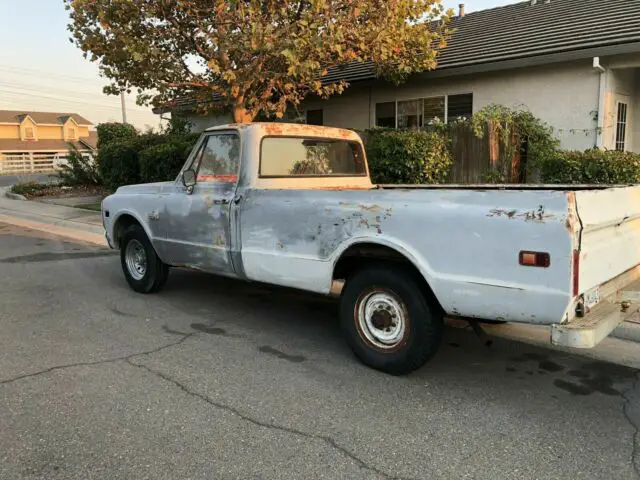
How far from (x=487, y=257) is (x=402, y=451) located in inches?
50.8

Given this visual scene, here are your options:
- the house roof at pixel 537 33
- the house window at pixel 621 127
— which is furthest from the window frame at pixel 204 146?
the house window at pixel 621 127

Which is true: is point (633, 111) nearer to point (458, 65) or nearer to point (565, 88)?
point (565, 88)

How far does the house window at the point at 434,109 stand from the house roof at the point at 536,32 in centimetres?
89

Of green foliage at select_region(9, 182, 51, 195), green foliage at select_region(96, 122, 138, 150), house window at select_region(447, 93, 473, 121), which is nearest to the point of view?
house window at select_region(447, 93, 473, 121)

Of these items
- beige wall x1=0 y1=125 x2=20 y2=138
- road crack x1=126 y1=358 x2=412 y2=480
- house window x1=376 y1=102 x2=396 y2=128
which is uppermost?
beige wall x1=0 y1=125 x2=20 y2=138

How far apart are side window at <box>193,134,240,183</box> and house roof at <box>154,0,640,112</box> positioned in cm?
727

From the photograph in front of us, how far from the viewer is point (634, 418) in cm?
355

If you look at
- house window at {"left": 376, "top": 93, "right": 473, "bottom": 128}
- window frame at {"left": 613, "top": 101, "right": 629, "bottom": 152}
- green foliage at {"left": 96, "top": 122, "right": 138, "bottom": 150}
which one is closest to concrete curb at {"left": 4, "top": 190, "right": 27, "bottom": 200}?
green foliage at {"left": 96, "top": 122, "right": 138, "bottom": 150}

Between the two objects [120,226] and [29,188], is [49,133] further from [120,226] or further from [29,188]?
[120,226]

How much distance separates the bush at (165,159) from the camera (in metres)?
13.0

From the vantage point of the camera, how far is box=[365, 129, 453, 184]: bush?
10.0m

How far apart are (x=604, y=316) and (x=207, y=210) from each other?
11.7ft

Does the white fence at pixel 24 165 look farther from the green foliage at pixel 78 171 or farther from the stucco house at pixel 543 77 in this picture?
the stucco house at pixel 543 77

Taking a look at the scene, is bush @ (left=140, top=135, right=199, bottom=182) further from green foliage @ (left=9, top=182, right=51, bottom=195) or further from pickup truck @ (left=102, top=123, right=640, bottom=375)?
green foliage @ (left=9, top=182, right=51, bottom=195)
